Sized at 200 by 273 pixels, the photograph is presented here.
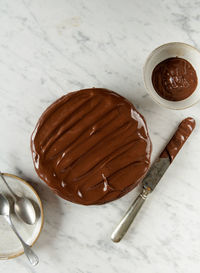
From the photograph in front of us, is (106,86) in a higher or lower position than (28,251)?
higher

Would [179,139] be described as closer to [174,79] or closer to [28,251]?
[174,79]

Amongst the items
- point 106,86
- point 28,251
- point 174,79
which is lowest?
point 28,251

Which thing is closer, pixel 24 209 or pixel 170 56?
pixel 170 56

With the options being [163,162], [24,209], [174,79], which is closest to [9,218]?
[24,209]

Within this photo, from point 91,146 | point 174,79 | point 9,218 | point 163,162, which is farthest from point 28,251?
point 174,79

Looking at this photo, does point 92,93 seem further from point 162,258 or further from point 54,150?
point 162,258

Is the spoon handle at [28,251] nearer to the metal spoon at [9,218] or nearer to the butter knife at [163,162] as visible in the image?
the metal spoon at [9,218]

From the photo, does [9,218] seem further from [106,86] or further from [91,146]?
[106,86]

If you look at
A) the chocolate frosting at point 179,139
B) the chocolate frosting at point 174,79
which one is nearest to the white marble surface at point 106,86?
the chocolate frosting at point 179,139

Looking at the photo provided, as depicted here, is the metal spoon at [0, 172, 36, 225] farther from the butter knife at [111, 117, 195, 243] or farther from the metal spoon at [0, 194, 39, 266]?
the butter knife at [111, 117, 195, 243]
